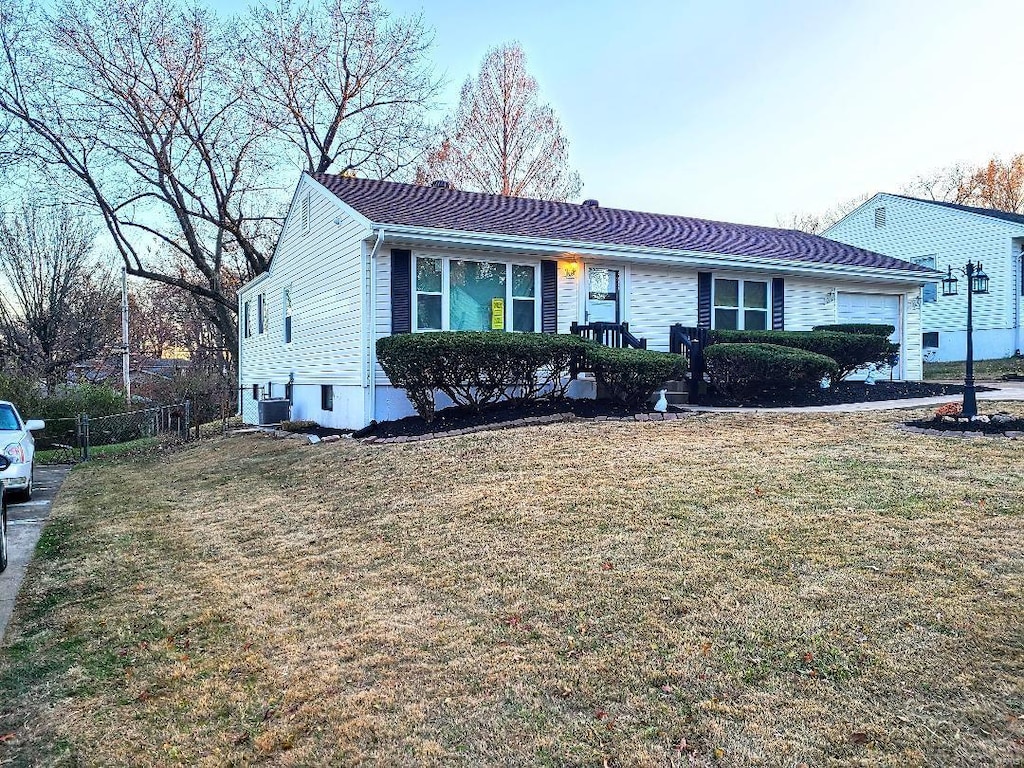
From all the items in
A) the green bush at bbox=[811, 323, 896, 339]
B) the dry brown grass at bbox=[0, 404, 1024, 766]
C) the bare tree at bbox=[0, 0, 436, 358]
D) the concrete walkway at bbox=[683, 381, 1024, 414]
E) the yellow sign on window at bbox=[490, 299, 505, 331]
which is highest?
the bare tree at bbox=[0, 0, 436, 358]

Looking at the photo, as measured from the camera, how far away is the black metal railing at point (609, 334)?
12.4 meters

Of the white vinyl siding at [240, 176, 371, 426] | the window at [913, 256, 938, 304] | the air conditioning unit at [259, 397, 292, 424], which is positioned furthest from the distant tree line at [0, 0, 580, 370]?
the window at [913, 256, 938, 304]

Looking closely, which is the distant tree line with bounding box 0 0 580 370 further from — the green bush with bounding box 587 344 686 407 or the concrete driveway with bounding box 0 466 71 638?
the green bush with bounding box 587 344 686 407

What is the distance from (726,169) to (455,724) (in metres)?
18.1

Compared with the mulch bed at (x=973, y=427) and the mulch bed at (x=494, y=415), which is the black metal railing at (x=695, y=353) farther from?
the mulch bed at (x=973, y=427)

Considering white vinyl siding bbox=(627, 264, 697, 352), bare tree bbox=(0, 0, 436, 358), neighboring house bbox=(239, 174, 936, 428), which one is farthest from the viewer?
bare tree bbox=(0, 0, 436, 358)


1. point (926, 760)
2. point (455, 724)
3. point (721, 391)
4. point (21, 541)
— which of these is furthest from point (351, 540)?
point (721, 391)

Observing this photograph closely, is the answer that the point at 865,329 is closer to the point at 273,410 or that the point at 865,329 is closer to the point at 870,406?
the point at 870,406

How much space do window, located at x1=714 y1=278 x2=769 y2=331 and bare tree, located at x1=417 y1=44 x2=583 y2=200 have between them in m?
15.0

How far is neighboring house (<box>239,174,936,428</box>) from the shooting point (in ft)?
37.5

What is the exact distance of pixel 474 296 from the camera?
1206cm

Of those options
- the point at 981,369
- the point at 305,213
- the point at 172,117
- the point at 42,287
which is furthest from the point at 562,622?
the point at 42,287

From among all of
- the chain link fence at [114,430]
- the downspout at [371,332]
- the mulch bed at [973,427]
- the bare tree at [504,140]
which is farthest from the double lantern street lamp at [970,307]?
the bare tree at [504,140]

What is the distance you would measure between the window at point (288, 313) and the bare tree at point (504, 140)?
13172 millimetres
